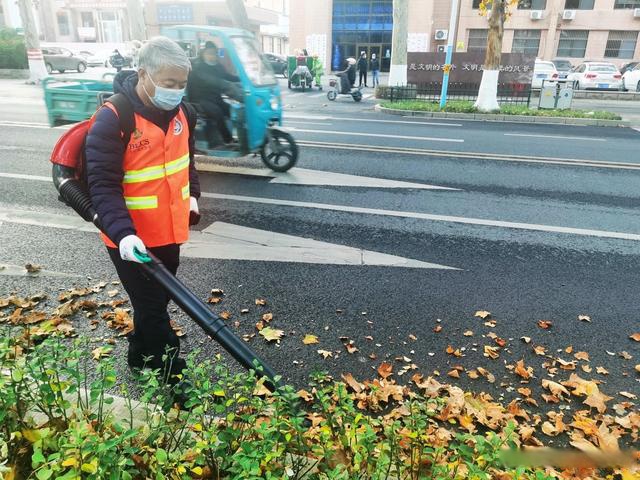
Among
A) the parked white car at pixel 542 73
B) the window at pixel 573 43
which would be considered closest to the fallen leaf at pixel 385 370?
the parked white car at pixel 542 73

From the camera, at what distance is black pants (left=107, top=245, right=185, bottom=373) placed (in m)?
2.86

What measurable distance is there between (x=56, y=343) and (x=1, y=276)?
286 cm

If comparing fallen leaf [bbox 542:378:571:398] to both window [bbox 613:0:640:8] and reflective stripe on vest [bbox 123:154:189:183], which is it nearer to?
reflective stripe on vest [bbox 123:154:189:183]

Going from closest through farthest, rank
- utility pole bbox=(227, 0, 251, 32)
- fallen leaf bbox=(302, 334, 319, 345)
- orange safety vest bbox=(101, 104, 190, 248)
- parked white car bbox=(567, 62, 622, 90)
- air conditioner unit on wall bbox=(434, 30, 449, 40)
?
orange safety vest bbox=(101, 104, 190, 248) < fallen leaf bbox=(302, 334, 319, 345) < utility pole bbox=(227, 0, 251, 32) < parked white car bbox=(567, 62, 622, 90) < air conditioner unit on wall bbox=(434, 30, 449, 40)

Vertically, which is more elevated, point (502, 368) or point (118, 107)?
point (118, 107)

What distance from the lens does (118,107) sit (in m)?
2.53

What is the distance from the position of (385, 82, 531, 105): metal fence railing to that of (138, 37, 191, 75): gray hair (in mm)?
19188

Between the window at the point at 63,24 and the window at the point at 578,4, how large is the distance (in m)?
52.4

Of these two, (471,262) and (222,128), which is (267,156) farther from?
(471,262)

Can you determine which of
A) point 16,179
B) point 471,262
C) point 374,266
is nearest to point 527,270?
point 471,262

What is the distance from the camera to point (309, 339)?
373 cm

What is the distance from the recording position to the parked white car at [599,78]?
25922 mm

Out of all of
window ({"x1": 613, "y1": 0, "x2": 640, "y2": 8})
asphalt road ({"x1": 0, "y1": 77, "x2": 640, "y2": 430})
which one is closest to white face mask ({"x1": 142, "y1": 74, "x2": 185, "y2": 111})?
asphalt road ({"x1": 0, "y1": 77, "x2": 640, "y2": 430})

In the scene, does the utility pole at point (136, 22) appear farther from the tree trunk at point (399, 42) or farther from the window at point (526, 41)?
the window at point (526, 41)
